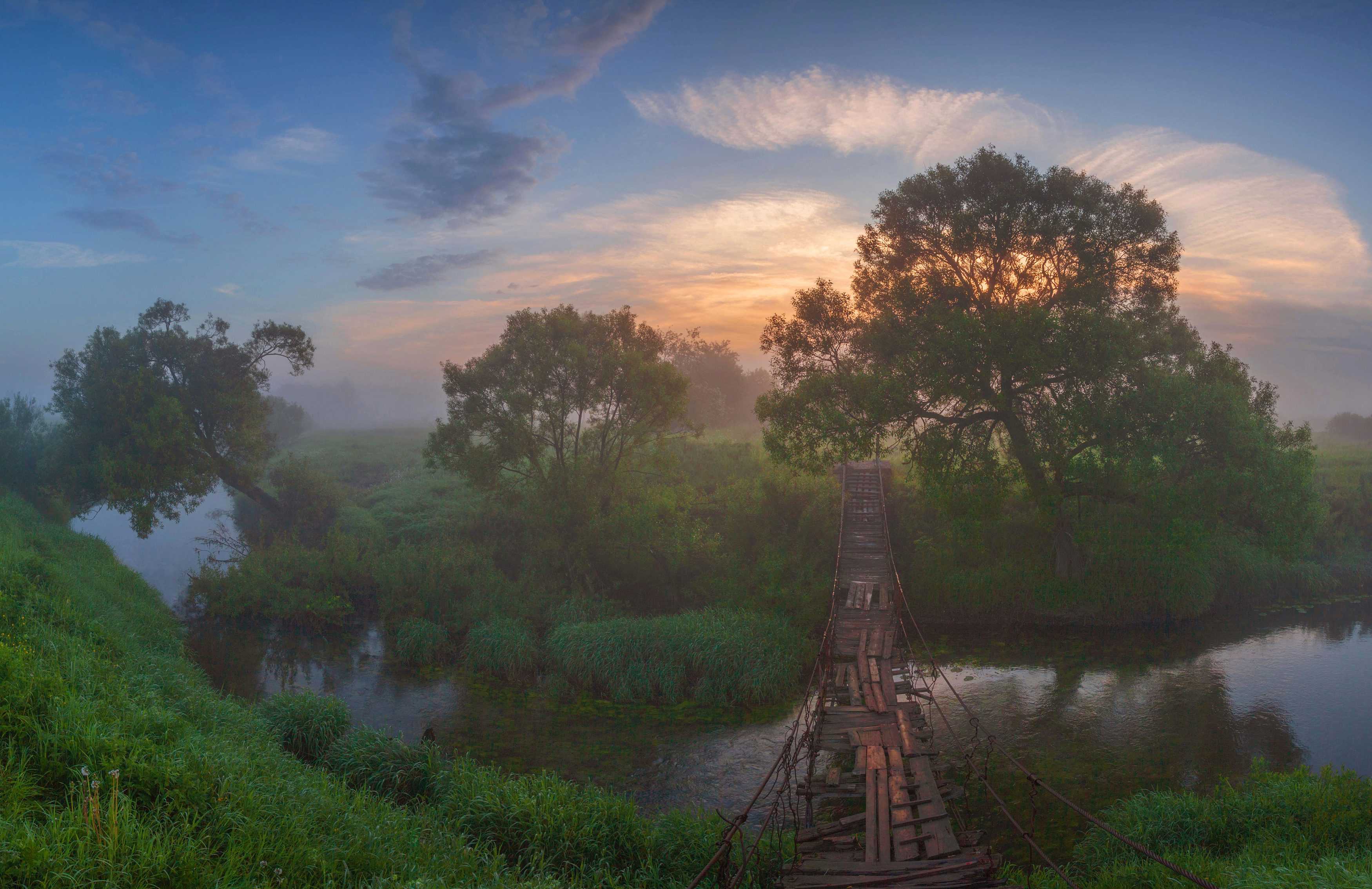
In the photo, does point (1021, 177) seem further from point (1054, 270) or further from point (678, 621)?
point (678, 621)

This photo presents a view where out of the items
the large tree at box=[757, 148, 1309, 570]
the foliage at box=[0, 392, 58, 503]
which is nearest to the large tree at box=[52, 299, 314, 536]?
the foliage at box=[0, 392, 58, 503]

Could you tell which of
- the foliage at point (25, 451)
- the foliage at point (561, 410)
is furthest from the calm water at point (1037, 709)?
the foliage at point (25, 451)

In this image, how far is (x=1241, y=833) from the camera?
8688mm

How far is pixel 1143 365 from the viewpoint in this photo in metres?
18.4

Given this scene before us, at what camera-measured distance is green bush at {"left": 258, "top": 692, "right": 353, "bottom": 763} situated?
12.4 meters

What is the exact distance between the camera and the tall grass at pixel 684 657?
53.2ft

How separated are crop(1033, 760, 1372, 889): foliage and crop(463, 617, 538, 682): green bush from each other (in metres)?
13.7

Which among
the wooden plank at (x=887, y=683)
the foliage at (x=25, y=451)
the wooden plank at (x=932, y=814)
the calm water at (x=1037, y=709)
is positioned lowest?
the calm water at (x=1037, y=709)

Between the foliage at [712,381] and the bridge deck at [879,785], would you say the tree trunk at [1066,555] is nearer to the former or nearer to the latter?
the bridge deck at [879,785]

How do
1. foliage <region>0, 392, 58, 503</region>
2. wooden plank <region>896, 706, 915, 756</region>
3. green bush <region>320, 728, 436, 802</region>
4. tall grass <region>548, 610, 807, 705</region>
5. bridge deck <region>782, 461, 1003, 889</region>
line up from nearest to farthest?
bridge deck <region>782, 461, 1003, 889</region>
wooden plank <region>896, 706, 915, 756</region>
green bush <region>320, 728, 436, 802</region>
tall grass <region>548, 610, 807, 705</region>
foliage <region>0, 392, 58, 503</region>

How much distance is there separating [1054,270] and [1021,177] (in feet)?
10.3

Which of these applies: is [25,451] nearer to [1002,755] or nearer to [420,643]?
[420,643]

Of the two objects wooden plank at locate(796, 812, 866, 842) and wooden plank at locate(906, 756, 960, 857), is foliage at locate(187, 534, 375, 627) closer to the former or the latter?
wooden plank at locate(796, 812, 866, 842)

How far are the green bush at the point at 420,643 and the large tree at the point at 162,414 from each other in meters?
13.4
